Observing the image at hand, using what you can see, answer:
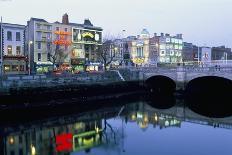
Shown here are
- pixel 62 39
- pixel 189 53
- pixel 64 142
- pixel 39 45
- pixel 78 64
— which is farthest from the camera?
pixel 189 53

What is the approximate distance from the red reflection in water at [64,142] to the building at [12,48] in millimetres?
39353

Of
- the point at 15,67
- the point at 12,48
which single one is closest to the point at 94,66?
the point at 15,67

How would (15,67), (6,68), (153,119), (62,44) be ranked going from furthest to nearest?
1. (62,44)
2. (15,67)
3. (6,68)
4. (153,119)

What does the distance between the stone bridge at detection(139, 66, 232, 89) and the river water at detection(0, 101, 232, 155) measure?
41.7 ft

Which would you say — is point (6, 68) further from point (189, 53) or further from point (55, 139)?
point (189, 53)

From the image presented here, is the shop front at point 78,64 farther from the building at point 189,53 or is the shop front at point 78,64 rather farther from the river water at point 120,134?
the building at point 189,53

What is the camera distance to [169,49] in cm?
12288

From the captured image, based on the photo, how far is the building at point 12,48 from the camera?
62.8m

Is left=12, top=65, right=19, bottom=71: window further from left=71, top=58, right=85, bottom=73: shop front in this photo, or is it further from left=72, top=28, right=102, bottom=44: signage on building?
left=72, top=28, right=102, bottom=44: signage on building

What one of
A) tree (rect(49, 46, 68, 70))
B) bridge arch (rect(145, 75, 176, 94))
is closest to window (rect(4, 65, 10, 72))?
tree (rect(49, 46, 68, 70))

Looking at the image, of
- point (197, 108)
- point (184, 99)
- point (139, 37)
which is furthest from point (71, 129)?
point (139, 37)

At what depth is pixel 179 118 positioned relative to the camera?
35.6m

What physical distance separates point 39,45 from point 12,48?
35.4 ft

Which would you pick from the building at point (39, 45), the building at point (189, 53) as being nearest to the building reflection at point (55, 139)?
the building at point (39, 45)
